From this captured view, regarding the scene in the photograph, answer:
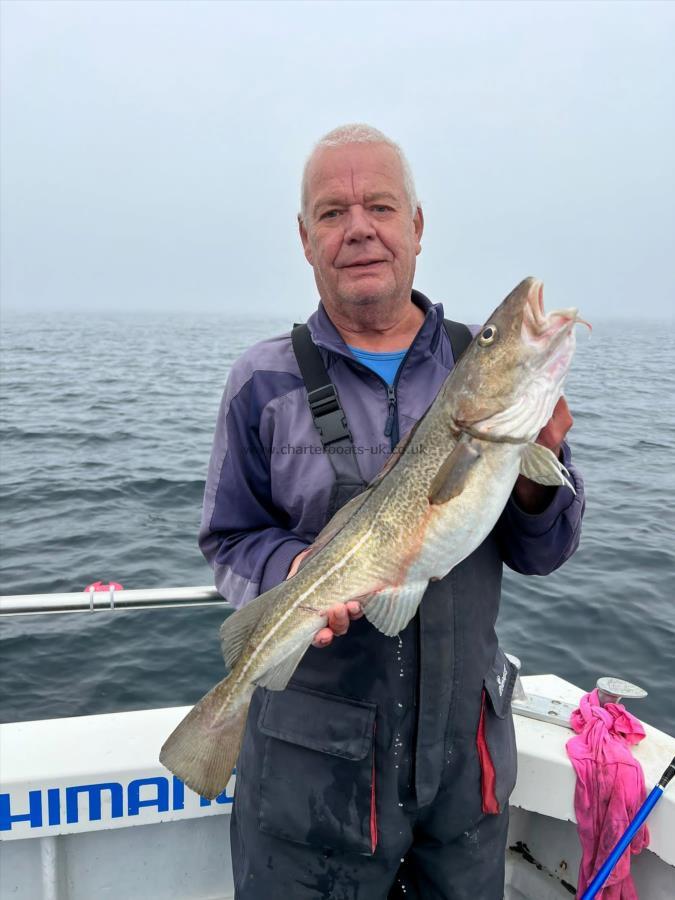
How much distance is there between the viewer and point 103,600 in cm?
342

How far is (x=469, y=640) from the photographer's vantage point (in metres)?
2.57

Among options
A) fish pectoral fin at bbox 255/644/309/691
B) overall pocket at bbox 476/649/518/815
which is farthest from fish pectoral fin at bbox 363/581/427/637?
overall pocket at bbox 476/649/518/815

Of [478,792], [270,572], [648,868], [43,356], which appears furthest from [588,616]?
[43,356]

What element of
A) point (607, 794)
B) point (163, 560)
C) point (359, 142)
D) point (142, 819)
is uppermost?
point (359, 142)

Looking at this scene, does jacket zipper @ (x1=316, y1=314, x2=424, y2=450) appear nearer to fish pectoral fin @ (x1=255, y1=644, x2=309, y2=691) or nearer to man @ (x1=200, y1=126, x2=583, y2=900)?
man @ (x1=200, y1=126, x2=583, y2=900)

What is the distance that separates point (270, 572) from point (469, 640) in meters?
0.78

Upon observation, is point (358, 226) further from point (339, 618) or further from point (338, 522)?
point (339, 618)

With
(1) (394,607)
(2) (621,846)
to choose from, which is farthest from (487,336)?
(2) (621,846)

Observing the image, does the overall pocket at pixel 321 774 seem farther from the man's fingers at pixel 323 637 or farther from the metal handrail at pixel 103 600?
the metal handrail at pixel 103 600

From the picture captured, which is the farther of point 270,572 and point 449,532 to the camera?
point 270,572

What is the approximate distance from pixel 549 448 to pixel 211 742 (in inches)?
63.2

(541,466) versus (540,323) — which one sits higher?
(540,323)

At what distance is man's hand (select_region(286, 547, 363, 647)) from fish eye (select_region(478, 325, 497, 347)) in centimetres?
101

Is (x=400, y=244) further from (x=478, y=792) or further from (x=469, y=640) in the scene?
(x=478, y=792)
